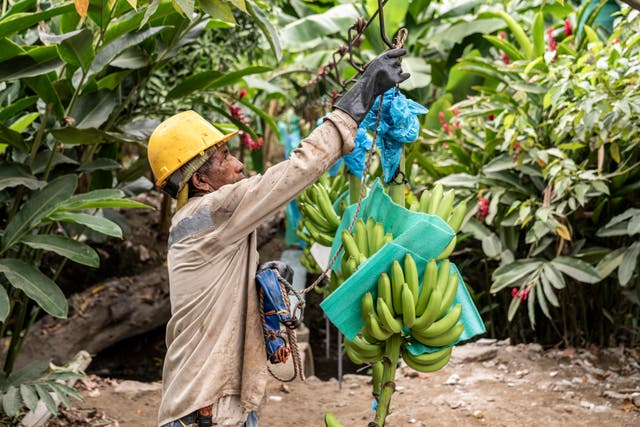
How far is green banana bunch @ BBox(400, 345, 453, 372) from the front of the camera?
8.41 ft

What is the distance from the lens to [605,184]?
4.85m

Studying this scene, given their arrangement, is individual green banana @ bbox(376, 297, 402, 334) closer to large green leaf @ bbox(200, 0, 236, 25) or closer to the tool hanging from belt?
the tool hanging from belt

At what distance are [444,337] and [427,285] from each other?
20 centimetres

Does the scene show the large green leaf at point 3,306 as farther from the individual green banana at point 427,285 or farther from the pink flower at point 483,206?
the pink flower at point 483,206

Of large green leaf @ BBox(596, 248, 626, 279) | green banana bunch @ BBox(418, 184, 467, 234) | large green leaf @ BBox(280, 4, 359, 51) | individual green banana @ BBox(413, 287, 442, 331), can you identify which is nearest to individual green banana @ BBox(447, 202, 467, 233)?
green banana bunch @ BBox(418, 184, 467, 234)

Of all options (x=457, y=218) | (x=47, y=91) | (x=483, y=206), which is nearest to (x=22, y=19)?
(x=47, y=91)

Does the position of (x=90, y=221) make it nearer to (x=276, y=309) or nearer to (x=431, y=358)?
(x=276, y=309)

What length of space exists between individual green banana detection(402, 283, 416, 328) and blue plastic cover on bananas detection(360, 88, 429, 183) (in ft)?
1.63

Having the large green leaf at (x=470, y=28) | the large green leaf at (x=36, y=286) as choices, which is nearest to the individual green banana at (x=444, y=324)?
the large green leaf at (x=36, y=286)

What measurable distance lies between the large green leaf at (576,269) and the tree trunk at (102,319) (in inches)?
123

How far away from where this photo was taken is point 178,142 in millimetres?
2293

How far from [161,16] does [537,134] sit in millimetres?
2706

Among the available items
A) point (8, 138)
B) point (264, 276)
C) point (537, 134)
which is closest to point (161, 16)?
point (8, 138)

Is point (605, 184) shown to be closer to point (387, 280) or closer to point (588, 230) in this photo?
point (588, 230)
